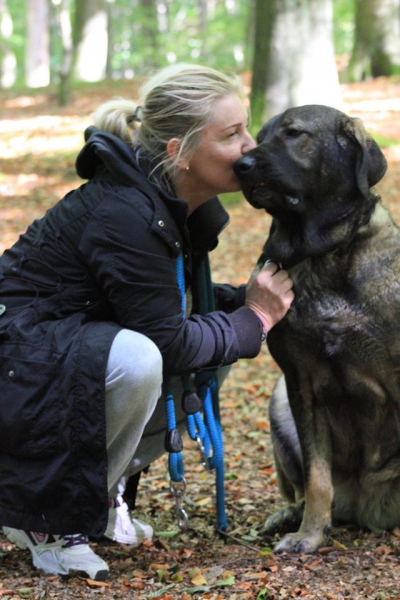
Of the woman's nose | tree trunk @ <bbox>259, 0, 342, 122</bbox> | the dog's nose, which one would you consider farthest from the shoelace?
tree trunk @ <bbox>259, 0, 342, 122</bbox>

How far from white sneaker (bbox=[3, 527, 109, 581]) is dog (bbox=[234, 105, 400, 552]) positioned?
82cm

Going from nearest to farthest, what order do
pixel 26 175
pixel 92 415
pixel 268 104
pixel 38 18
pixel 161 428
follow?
pixel 92 415 → pixel 161 428 → pixel 268 104 → pixel 26 175 → pixel 38 18

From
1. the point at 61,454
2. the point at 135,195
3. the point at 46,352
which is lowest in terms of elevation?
the point at 61,454

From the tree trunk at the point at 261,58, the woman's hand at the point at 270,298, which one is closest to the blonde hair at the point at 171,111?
the woman's hand at the point at 270,298

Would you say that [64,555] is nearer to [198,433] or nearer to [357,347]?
[198,433]

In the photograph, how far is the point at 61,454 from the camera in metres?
3.15

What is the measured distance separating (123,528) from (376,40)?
54.1ft

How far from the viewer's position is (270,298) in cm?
343

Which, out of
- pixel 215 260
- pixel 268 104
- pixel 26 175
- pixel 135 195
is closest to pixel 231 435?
pixel 135 195

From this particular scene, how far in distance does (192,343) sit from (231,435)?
2.28m

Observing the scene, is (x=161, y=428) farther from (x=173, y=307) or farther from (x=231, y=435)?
(x=231, y=435)

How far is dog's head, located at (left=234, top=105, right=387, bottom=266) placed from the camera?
10.7 ft

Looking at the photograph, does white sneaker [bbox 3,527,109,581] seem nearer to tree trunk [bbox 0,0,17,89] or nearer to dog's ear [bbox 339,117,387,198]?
dog's ear [bbox 339,117,387,198]

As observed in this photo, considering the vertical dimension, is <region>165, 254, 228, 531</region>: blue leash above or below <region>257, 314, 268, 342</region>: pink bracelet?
below
